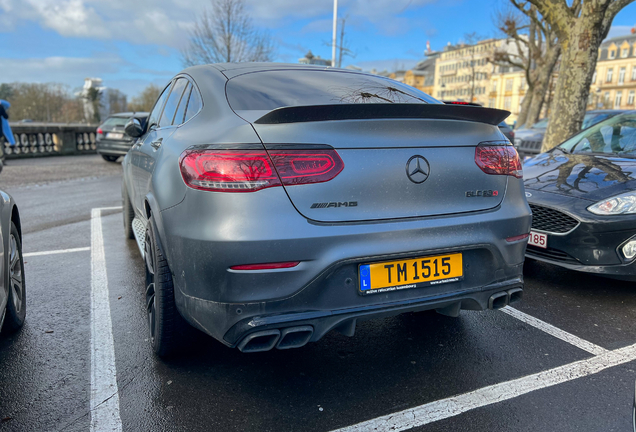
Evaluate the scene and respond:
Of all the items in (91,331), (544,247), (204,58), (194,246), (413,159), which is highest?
(204,58)

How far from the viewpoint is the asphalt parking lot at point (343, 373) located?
7.74 feet

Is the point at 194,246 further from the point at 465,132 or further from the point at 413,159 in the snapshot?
the point at 465,132

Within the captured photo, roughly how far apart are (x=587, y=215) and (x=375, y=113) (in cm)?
239

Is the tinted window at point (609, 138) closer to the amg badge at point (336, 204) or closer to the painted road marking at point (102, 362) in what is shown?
the amg badge at point (336, 204)

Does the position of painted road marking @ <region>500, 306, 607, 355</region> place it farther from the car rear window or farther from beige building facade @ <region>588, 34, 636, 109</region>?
beige building facade @ <region>588, 34, 636, 109</region>

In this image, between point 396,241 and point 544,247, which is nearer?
point 396,241

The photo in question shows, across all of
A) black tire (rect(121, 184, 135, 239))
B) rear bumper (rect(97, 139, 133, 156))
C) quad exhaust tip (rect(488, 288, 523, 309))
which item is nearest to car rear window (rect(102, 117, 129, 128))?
rear bumper (rect(97, 139, 133, 156))

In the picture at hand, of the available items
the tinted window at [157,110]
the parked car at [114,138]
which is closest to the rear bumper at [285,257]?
the tinted window at [157,110]

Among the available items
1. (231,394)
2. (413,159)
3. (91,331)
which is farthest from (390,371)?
(91,331)

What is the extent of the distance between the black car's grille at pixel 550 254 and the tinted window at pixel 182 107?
2986 mm

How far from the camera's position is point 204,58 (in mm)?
27844

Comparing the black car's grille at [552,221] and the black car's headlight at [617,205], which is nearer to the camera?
the black car's headlight at [617,205]

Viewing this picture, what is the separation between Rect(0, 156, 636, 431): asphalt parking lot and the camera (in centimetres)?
236

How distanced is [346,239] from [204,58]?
27.8 meters
